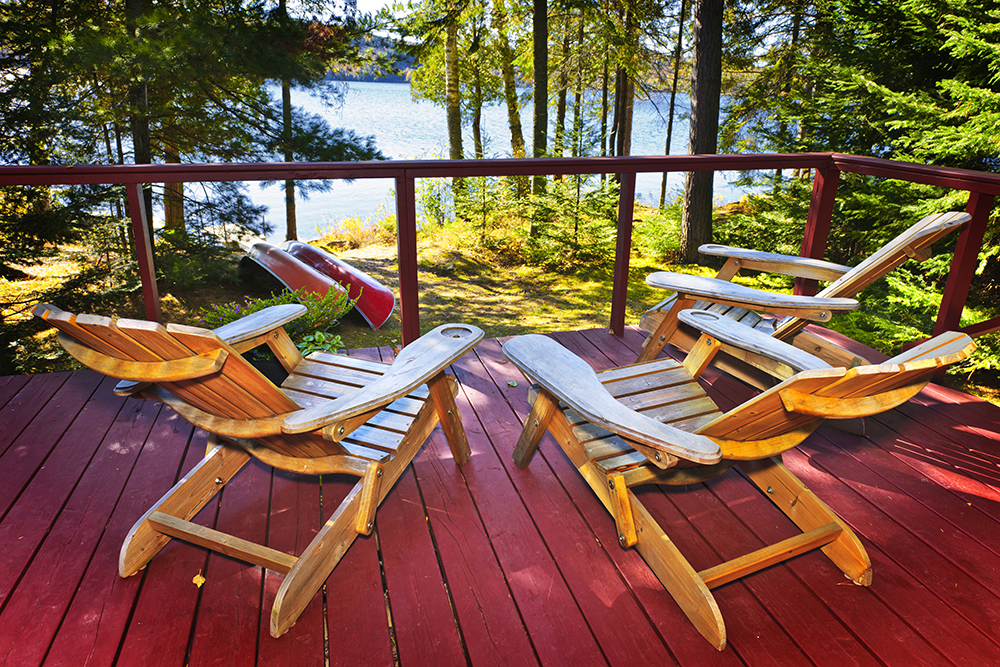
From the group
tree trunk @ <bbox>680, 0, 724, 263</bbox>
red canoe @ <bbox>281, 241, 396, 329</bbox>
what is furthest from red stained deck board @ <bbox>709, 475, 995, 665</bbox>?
tree trunk @ <bbox>680, 0, 724, 263</bbox>

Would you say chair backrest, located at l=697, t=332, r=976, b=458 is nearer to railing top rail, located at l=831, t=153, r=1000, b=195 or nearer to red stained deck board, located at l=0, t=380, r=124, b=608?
railing top rail, located at l=831, t=153, r=1000, b=195

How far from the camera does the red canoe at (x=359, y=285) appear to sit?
634 centimetres

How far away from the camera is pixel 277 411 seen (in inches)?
60.6

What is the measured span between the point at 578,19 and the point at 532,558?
14.1m

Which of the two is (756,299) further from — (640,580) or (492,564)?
(492,564)

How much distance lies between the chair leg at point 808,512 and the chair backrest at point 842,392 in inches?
14.7

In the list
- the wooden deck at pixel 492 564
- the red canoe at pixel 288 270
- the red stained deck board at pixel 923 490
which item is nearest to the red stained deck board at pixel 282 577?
the wooden deck at pixel 492 564

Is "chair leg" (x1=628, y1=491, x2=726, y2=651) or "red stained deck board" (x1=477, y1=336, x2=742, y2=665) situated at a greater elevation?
"chair leg" (x1=628, y1=491, x2=726, y2=651)

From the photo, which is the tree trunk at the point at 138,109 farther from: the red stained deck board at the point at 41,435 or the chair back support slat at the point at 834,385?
the chair back support slat at the point at 834,385

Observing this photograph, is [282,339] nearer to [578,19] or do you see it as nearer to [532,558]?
[532,558]

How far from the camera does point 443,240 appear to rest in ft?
31.8

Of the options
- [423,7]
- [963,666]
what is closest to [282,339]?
[963,666]

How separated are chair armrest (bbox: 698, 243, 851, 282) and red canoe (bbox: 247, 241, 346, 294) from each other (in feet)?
12.3

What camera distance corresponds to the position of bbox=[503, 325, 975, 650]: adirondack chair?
133 centimetres
